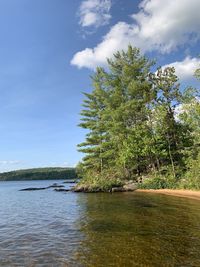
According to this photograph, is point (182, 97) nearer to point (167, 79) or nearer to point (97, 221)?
point (167, 79)

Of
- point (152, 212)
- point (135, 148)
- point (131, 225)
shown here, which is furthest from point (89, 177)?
point (131, 225)

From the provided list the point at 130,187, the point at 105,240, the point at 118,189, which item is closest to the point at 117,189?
the point at 118,189

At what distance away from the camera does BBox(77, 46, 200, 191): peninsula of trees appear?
1399 inches

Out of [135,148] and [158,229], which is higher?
[135,148]

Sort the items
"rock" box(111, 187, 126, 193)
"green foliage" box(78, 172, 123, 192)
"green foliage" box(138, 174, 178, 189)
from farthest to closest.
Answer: "green foliage" box(78, 172, 123, 192)
"rock" box(111, 187, 126, 193)
"green foliage" box(138, 174, 178, 189)

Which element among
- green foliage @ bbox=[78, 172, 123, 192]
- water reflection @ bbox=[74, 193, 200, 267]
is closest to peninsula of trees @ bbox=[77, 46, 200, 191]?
green foliage @ bbox=[78, 172, 123, 192]

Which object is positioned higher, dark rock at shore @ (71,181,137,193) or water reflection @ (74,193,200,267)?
dark rock at shore @ (71,181,137,193)

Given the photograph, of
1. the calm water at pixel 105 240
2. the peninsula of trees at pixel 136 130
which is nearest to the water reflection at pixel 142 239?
the calm water at pixel 105 240

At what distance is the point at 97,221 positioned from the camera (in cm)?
1538

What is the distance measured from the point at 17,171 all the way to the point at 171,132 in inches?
6803

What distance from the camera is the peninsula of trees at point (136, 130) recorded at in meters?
35.5

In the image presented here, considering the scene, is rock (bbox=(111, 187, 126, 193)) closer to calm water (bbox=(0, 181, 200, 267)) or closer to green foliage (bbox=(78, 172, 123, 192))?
green foliage (bbox=(78, 172, 123, 192))

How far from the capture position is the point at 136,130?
39.1 m

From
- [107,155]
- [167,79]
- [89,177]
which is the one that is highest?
[167,79]
